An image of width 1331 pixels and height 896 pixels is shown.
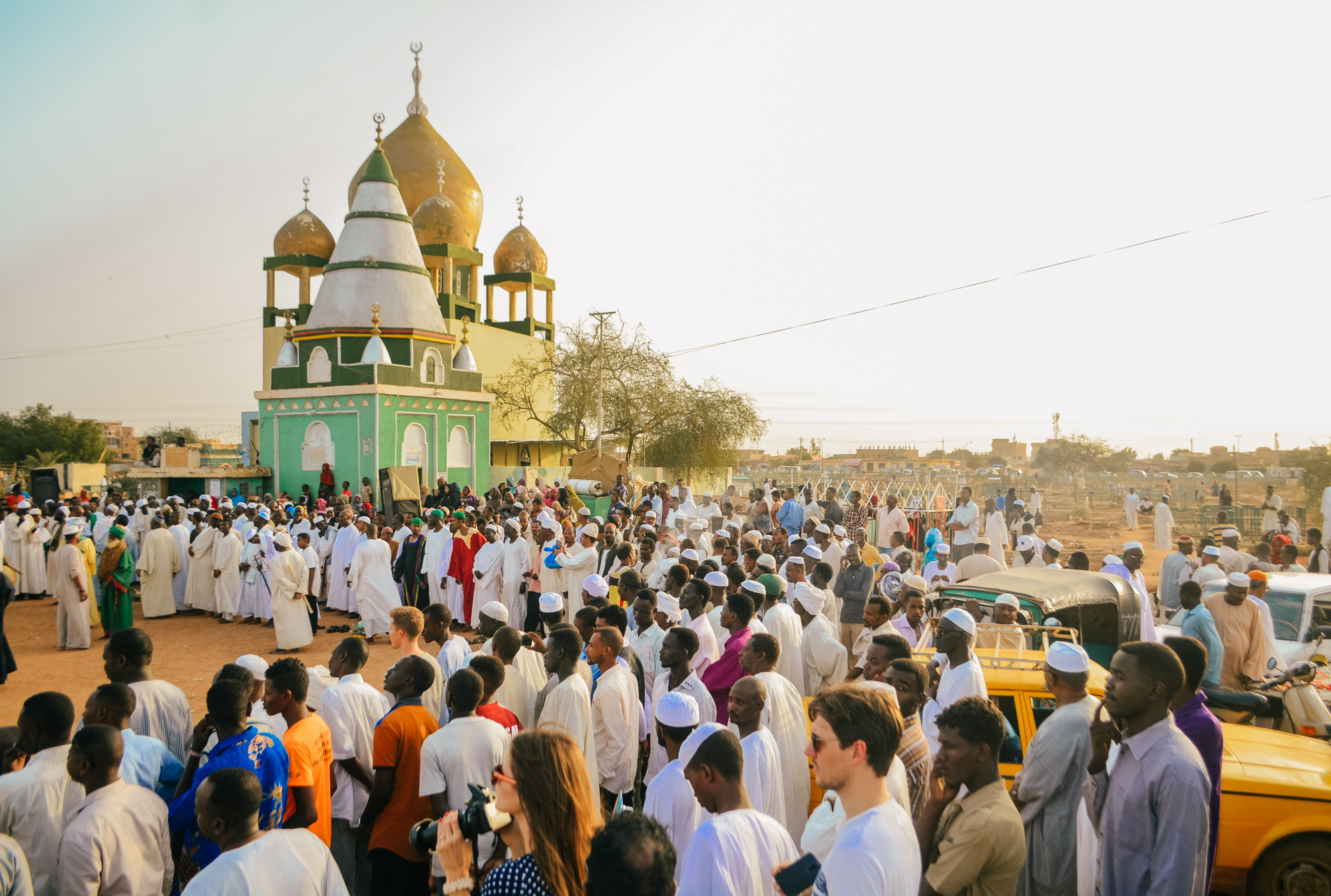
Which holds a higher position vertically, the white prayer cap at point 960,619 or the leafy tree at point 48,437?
the leafy tree at point 48,437

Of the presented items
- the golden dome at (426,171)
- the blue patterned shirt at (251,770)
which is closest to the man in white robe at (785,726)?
the blue patterned shirt at (251,770)

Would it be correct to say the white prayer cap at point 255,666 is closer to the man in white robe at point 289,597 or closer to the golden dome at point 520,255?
the man in white robe at point 289,597

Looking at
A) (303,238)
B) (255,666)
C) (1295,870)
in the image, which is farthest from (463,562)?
(303,238)

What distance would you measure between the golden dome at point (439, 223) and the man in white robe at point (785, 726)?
98.3ft

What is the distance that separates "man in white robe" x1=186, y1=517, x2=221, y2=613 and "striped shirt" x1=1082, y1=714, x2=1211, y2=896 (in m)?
14.1

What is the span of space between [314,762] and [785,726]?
99.0 inches

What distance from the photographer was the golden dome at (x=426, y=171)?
3391 centimetres

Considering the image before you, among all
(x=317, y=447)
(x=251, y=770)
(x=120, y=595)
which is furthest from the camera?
(x=317, y=447)

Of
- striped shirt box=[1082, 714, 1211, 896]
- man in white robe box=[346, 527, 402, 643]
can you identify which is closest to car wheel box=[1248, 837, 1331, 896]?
striped shirt box=[1082, 714, 1211, 896]

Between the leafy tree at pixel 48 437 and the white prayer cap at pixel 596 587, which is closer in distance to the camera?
the white prayer cap at pixel 596 587

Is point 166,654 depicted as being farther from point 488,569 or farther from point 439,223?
point 439,223

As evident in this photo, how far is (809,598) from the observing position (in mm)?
7031

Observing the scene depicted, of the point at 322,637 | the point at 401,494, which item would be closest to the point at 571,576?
the point at 322,637

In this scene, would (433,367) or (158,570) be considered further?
(433,367)
